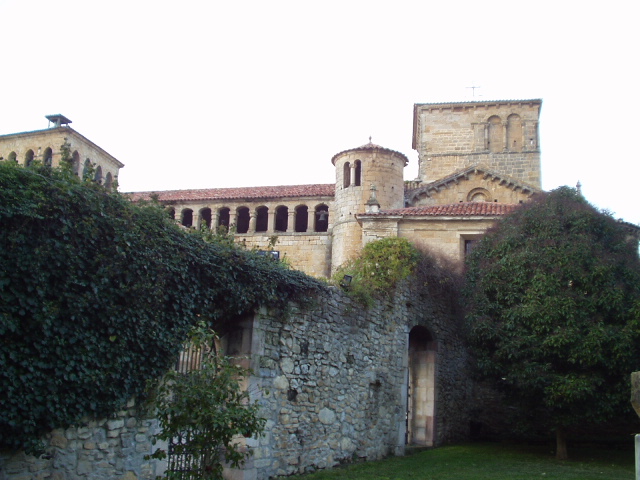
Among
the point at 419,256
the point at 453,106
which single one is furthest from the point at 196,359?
the point at 453,106

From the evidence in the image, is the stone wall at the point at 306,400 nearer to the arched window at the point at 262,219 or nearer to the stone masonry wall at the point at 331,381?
the stone masonry wall at the point at 331,381

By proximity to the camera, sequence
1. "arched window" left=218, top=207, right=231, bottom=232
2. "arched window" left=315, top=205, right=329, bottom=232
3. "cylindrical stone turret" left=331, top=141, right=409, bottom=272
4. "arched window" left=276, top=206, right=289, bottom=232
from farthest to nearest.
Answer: "arched window" left=276, top=206, right=289, bottom=232
"arched window" left=218, top=207, right=231, bottom=232
"arched window" left=315, top=205, right=329, bottom=232
"cylindrical stone turret" left=331, top=141, right=409, bottom=272

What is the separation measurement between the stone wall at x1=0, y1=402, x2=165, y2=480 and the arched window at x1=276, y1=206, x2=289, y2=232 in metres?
27.8

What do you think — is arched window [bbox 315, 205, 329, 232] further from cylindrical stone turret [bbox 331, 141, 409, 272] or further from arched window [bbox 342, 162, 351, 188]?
arched window [bbox 342, 162, 351, 188]

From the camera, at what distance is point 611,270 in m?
15.6

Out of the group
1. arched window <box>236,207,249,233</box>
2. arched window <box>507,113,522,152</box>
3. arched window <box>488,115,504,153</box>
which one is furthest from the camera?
arched window <box>488,115,504,153</box>

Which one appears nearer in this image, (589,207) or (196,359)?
(196,359)

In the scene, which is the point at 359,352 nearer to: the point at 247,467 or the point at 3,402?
the point at 247,467

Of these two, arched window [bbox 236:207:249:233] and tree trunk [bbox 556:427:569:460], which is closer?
tree trunk [bbox 556:427:569:460]

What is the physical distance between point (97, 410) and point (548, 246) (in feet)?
38.6

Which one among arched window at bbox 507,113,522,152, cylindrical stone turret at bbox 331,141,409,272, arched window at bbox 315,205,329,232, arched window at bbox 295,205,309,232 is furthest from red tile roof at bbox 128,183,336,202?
arched window at bbox 507,113,522,152

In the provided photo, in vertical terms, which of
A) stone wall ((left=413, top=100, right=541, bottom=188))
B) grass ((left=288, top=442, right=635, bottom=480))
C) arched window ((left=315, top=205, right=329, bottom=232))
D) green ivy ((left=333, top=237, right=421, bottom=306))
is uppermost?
stone wall ((left=413, top=100, right=541, bottom=188))

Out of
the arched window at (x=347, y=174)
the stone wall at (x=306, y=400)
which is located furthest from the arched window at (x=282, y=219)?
the stone wall at (x=306, y=400)

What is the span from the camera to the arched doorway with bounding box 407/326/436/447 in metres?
18.4
